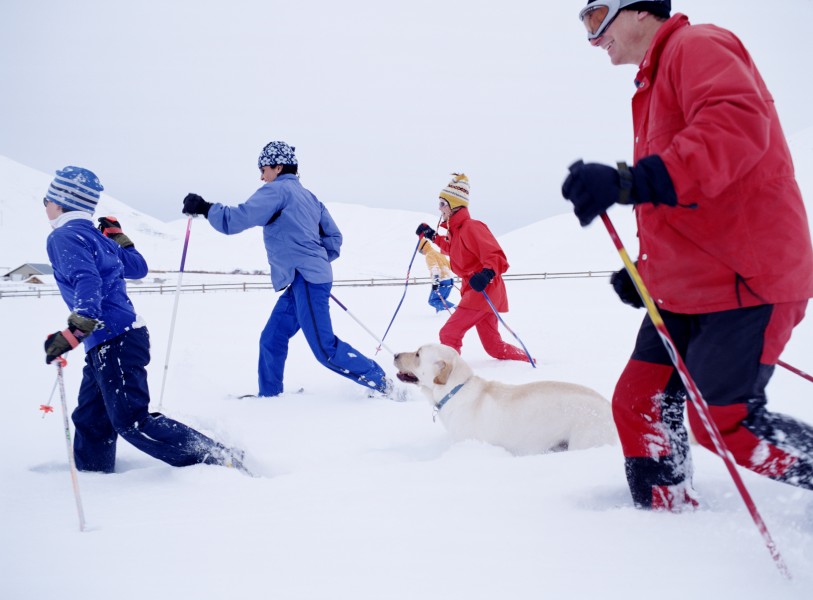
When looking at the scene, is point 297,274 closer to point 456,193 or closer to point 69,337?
point 69,337

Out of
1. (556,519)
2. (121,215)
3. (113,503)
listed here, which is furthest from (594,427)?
(121,215)

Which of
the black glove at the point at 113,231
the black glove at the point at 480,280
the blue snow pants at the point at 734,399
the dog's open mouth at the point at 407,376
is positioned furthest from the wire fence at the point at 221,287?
the blue snow pants at the point at 734,399

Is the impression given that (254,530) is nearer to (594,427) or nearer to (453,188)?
(594,427)

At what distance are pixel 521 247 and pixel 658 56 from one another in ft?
135

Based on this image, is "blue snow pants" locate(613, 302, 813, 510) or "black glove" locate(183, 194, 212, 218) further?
"black glove" locate(183, 194, 212, 218)

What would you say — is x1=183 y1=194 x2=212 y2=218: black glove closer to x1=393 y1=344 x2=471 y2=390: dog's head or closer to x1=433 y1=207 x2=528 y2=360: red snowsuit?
x1=393 y1=344 x2=471 y2=390: dog's head

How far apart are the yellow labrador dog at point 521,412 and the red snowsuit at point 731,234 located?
48.1 inches

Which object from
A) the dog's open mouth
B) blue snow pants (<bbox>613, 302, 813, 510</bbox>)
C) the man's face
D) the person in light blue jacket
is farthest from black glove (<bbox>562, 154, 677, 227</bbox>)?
the person in light blue jacket

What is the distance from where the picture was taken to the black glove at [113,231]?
11.8ft

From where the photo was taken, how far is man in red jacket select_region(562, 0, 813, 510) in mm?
1409

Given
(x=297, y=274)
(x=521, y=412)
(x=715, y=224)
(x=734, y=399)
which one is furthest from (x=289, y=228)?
(x=734, y=399)

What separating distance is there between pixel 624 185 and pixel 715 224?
409 mm

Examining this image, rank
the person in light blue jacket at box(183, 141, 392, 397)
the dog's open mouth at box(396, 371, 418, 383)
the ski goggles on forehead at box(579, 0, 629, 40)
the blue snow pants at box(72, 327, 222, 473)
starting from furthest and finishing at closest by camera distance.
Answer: the person in light blue jacket at box(183, 141, 392, 397) < the dog's open mouth at box(396, 371, 418, 383) < the blue snow pants at box(72, 327, 222, 473) < the ski goggles on forehead at box(579, 0, 629, 40)

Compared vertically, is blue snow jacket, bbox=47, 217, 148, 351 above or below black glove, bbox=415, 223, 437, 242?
below
